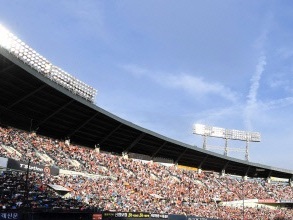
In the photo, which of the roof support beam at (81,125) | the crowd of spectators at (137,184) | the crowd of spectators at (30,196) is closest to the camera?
the crowd of spectators at (30,196)

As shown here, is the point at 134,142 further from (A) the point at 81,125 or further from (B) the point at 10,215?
(B) the point at 10,215

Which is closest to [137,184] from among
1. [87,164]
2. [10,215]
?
[87,164]

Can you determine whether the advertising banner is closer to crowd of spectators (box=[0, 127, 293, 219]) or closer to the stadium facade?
crowd of spectators (box=[0, 127, 293, 219])

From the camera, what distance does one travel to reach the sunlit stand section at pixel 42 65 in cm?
4612

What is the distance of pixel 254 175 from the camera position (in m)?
94.0

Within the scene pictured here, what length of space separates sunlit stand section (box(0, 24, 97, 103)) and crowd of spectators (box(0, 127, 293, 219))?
8658 millimetres

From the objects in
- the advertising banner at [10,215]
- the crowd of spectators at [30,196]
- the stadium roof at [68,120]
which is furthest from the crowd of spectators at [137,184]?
the advertising banner at [10,215]

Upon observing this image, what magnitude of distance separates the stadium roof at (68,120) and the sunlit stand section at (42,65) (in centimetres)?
254

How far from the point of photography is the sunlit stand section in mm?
46125

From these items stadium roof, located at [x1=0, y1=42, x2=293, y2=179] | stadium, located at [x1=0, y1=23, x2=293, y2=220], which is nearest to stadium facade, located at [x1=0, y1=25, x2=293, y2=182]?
stadium roof, located at [x1=0, y1=42, x2=293, y2=179]

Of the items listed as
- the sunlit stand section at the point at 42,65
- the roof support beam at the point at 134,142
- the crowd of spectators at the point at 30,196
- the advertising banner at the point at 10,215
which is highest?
the sunlit stand section at the point at 42,65

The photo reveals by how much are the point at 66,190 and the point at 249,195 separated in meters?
46.9

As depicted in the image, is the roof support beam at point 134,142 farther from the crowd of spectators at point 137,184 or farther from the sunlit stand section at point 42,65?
the sunlit stand section at point 42,65

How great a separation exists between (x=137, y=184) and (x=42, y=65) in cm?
2418
